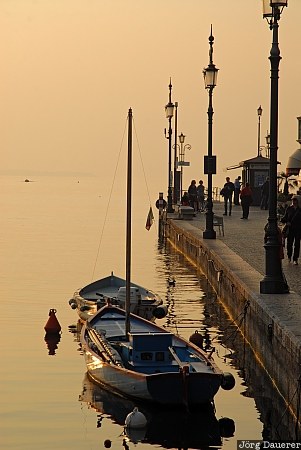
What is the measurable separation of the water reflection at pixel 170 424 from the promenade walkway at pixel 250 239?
669 cm

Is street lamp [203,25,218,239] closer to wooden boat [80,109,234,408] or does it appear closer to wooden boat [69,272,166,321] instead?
wooden boat [69,272,166,321]

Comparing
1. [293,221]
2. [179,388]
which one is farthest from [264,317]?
[293,221]

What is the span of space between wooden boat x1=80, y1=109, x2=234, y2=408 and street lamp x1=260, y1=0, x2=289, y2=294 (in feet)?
9.34

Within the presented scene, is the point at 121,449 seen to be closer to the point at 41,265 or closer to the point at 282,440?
the point at 282,440

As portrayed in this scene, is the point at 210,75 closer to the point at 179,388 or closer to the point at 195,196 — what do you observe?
the point at 179,388

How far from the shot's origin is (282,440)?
18.9m

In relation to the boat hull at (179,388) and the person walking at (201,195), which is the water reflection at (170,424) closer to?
the boat hull at (179,388)

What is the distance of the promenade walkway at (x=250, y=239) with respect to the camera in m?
32.1

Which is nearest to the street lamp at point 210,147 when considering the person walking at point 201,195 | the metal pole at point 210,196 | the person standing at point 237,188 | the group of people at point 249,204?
the metal pole at point 210,196

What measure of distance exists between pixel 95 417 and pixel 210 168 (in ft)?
75.0

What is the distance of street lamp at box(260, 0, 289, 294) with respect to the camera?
2530 centimetres

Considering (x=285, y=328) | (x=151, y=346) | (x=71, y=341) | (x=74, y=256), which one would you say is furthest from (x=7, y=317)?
(x=74, y=256)

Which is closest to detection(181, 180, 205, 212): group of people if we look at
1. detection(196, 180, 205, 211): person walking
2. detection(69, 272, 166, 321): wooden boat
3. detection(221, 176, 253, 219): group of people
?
detection(196, 180, 205, 211): person walking

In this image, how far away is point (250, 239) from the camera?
4497 centimetres
